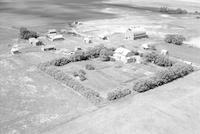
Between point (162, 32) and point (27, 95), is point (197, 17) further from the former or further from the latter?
point (27, 95)

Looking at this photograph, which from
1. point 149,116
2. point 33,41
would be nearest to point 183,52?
point 149,116

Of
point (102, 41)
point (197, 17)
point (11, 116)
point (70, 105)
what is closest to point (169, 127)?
point (70, 105)

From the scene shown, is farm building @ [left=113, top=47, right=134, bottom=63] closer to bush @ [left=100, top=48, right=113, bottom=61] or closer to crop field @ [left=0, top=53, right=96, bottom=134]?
bush @ [left=100, top=48, right=113, bottom=61]

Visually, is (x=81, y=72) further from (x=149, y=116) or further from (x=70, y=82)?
(x=149, y=116)

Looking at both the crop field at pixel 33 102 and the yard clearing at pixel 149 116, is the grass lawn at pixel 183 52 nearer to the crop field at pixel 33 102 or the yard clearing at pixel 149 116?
the yard clearing at pixel 149 116

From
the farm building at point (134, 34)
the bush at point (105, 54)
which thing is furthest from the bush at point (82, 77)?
the farm building at point (134, 34)

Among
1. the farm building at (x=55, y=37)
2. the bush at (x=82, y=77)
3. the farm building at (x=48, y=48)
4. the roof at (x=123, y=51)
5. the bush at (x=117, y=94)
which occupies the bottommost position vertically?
the bush at (x=117, y=94)

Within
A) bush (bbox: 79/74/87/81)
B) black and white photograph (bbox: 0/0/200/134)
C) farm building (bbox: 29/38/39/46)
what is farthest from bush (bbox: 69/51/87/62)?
farm building (bbox: 29/38/39/46)
